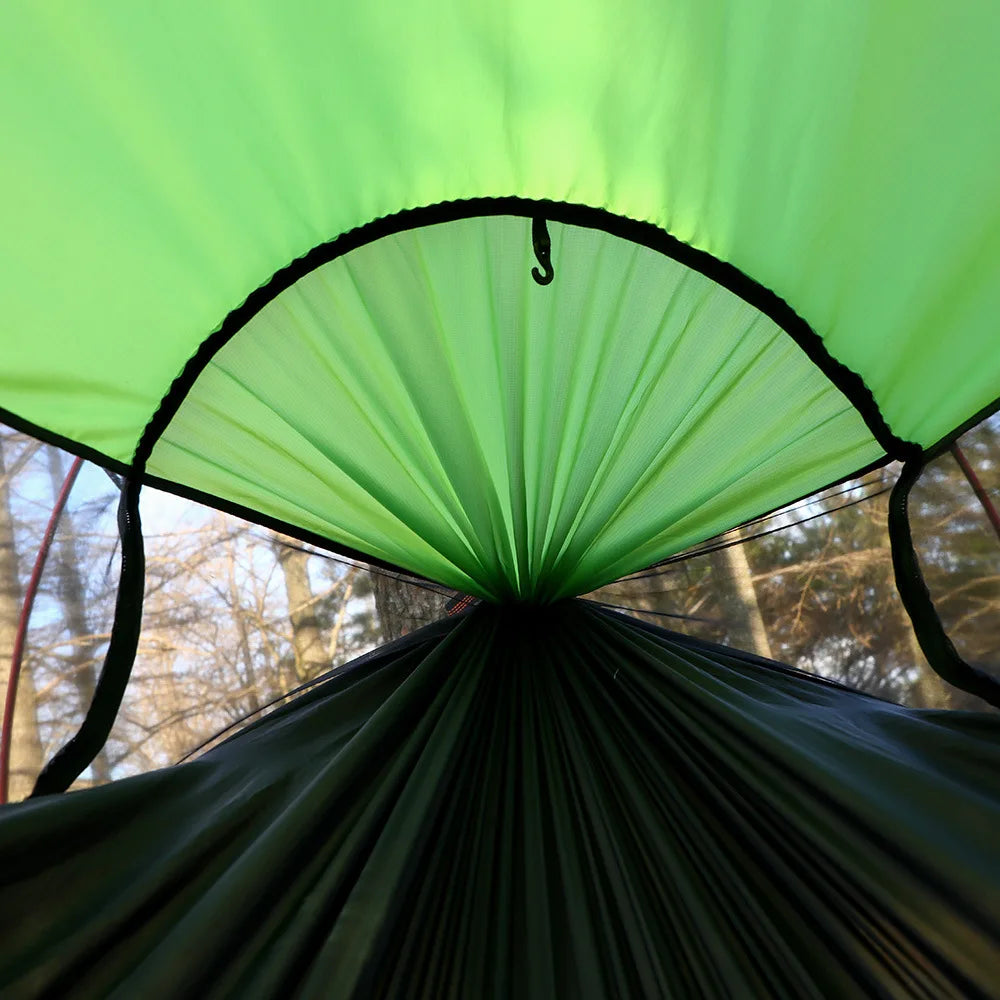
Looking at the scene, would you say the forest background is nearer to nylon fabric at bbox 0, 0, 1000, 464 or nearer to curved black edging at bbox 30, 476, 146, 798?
curved black edging at bbox 30, 476, 146, 798

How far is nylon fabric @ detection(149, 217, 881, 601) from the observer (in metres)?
1.04

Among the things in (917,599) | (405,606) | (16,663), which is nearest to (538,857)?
(917,599)

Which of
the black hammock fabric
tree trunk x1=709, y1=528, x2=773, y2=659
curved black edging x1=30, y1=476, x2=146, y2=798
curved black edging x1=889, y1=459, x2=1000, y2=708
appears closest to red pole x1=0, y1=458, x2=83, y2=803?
curved black edging x1=30, y1=476, x2=146, y2=798

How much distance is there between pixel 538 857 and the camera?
0.90m

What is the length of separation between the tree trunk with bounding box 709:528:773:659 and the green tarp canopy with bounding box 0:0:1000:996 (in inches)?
63.6

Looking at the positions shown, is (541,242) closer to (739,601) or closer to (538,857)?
(538,857)

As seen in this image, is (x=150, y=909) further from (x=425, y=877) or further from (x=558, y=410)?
(x=558, y=410)

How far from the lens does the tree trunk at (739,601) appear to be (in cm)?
283

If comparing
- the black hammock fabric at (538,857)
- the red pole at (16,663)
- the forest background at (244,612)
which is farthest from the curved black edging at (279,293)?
the forest background at (244,612)

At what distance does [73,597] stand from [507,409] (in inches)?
89.7

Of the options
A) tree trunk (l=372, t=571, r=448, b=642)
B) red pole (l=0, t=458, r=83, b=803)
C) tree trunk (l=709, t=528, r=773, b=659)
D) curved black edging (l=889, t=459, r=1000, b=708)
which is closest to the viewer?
curved black edging (l=889, t=459, r=1000, b=708)

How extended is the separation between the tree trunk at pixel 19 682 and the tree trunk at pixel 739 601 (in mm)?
2297

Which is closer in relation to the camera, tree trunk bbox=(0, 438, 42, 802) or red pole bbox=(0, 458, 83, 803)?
red pole bbox=(0, 458, 83, 803)

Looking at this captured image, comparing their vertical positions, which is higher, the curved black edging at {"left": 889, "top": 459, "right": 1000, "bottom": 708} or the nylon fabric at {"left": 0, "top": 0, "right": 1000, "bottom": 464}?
the nylon fabric at {"left": 0, "top": 0, "right": 1000, "bottom": 464}
